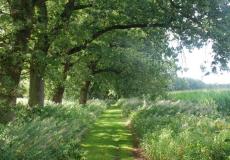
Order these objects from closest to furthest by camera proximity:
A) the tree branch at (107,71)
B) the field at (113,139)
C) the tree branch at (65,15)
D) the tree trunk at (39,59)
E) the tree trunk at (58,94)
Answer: the field at (113,139) < the tree trunk at (39,59) < the tree branch at (65,15) < the tree trunk at (58,94) < the tree branch at (107,71)

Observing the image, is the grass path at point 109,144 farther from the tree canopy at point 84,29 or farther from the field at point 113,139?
the tree canopy at point 84,29

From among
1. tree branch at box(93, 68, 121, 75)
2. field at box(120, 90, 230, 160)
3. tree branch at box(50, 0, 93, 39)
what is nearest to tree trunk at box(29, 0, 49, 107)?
tree branch at box(50, 0, 93, 39)

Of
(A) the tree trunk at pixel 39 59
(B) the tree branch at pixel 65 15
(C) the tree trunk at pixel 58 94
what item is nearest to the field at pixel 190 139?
(A) the tree trunk at pixel 39 59

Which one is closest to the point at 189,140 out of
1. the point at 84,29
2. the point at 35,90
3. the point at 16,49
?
the point at 16,49

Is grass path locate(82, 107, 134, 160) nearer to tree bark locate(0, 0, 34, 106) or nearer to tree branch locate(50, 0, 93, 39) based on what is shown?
tree bark locate(0, 0, 34, 106)

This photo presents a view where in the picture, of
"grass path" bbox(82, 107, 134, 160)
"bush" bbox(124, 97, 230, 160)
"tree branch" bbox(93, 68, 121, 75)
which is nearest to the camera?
"bush" bbox(124, 97, 230, 160)

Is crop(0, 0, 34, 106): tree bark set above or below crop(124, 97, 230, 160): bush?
above

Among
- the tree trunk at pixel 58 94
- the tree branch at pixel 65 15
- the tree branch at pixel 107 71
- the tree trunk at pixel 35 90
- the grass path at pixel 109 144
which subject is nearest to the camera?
the grass path at pixel 109 144

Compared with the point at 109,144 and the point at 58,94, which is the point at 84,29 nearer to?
the point at 109,144

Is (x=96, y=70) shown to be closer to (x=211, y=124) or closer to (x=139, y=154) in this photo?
(x=139, y=154)

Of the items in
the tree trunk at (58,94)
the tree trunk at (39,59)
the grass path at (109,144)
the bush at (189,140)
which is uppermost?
the tree trunk at (39,59)

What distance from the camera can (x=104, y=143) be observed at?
26.4 m

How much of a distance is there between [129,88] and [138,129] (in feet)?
41.7

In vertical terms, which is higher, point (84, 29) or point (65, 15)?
point (65, 15)
